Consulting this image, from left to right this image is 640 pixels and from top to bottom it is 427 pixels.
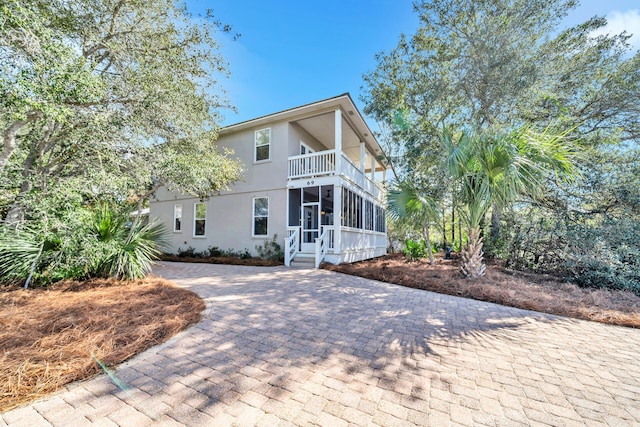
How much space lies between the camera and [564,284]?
7.05m

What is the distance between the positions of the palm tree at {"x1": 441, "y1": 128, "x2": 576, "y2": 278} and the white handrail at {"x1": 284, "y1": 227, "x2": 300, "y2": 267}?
597 centimetres

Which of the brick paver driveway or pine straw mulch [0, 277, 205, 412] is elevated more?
pine straw mulch [0, 277, 205, 412]

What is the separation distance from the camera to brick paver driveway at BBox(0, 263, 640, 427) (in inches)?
79.7

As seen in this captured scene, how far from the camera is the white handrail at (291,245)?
10242 millimetres

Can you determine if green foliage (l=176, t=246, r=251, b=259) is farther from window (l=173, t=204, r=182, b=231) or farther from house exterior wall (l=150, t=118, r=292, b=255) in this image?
window (l=173, t=204, r=182, b=231)

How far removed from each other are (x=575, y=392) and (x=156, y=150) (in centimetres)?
840

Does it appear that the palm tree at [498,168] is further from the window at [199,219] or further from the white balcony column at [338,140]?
the window at [199,219]

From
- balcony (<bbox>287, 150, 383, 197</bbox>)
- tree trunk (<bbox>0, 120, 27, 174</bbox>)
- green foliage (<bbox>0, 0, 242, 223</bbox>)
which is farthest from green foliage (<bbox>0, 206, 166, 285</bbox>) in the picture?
balcony (<bbox>287, 150, 383, 197</bbox>)

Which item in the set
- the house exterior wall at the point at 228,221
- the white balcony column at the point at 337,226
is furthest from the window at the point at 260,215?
the white balcony column at the point at 337,226

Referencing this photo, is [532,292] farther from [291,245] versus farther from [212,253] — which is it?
[212,253]

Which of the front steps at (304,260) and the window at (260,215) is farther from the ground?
the window at (260,215)

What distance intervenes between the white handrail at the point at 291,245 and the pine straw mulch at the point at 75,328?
485cm

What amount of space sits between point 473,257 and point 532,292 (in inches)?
58.3

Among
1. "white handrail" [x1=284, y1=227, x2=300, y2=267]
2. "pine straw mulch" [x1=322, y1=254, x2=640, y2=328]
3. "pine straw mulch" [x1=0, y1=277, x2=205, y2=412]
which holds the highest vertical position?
"white handrail" [x1=284, y1=227, x2=300, y2=267]
